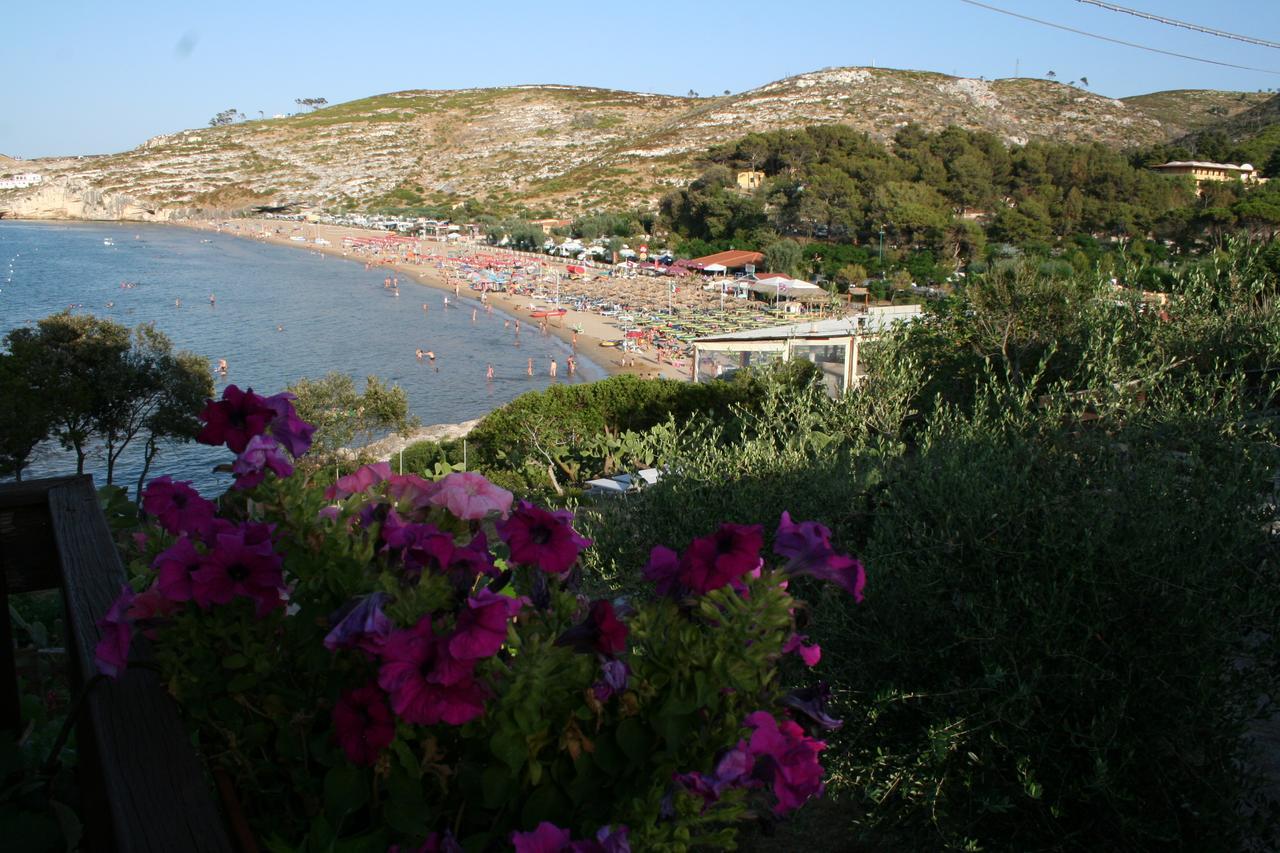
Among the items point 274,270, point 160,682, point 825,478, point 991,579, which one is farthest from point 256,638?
point 274,270

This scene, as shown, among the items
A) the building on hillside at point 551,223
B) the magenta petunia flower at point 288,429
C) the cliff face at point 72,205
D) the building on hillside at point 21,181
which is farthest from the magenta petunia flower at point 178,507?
the building on hillside at point 21,181

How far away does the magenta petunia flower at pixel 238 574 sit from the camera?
969mm

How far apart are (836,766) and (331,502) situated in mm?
2317

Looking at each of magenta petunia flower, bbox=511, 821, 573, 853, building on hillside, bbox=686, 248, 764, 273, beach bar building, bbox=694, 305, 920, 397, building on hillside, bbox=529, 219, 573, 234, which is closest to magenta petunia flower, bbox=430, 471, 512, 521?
magenta petunia flower, bbox=511, 821, 573, 853

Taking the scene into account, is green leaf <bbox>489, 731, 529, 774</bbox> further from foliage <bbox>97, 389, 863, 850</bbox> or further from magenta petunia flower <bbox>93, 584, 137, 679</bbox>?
magenta petunia flower <bbox>93, 584, 137, 679</bbox>

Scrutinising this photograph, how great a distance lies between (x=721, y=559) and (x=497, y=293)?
52.4 m

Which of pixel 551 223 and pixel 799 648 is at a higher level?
pixel 799 648

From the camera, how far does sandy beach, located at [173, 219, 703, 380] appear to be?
3319cm

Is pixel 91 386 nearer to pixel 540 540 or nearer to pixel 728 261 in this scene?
pixel 540 540

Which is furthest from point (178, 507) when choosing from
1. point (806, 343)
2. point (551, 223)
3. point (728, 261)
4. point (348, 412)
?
point (551, 223)

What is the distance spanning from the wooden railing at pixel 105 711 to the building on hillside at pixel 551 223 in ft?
236

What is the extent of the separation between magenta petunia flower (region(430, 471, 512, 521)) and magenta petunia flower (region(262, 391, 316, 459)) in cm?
21

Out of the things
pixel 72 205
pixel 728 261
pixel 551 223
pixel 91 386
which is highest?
pixel 72 205

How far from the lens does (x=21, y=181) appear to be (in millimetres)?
117312
